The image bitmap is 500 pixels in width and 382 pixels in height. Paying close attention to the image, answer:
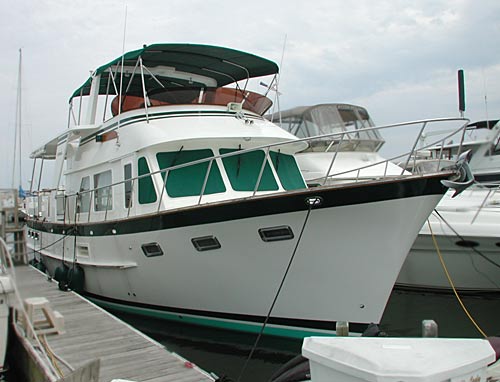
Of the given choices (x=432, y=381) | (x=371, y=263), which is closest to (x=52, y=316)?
(x=371, y=263)

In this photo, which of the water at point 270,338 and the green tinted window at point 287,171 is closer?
the water at point 270,338

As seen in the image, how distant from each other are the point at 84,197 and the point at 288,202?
16.6ft

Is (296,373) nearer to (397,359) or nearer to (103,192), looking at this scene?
(397,359)

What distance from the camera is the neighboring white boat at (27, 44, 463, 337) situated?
5504 millimetres

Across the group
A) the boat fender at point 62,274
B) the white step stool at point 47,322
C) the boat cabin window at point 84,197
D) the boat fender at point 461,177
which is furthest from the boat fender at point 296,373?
the boat fender at point 62,274

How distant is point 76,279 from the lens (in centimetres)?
841

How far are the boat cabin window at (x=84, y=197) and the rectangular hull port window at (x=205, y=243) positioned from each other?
3583 millimetres

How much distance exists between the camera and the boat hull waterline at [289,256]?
5.39 metres

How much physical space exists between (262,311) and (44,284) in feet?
15.7

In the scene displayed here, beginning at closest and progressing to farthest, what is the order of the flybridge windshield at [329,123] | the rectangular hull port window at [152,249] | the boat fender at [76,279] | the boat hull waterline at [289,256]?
the boat hull waterline at [289,256] < the rectangular hull port window at [152,249] < the boat fender at [76,279] < the flybridge windshield at [329,123]

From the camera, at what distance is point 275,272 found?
5805 mm

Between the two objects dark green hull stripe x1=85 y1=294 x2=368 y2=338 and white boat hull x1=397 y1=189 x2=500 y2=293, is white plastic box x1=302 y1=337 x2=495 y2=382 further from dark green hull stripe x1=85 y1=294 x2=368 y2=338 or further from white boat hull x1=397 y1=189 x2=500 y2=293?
white boat hull x1=397 y1=189 x2=500 y2=293

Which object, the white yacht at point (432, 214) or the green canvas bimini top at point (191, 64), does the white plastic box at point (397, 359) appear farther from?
the green canvas bimini top at point (191, 64)

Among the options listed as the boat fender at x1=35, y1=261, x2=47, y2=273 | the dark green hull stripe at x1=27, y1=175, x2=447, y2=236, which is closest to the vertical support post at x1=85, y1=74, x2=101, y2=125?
the dark green hull stripe at x1=27, y1=175, x2=447, y2=236
